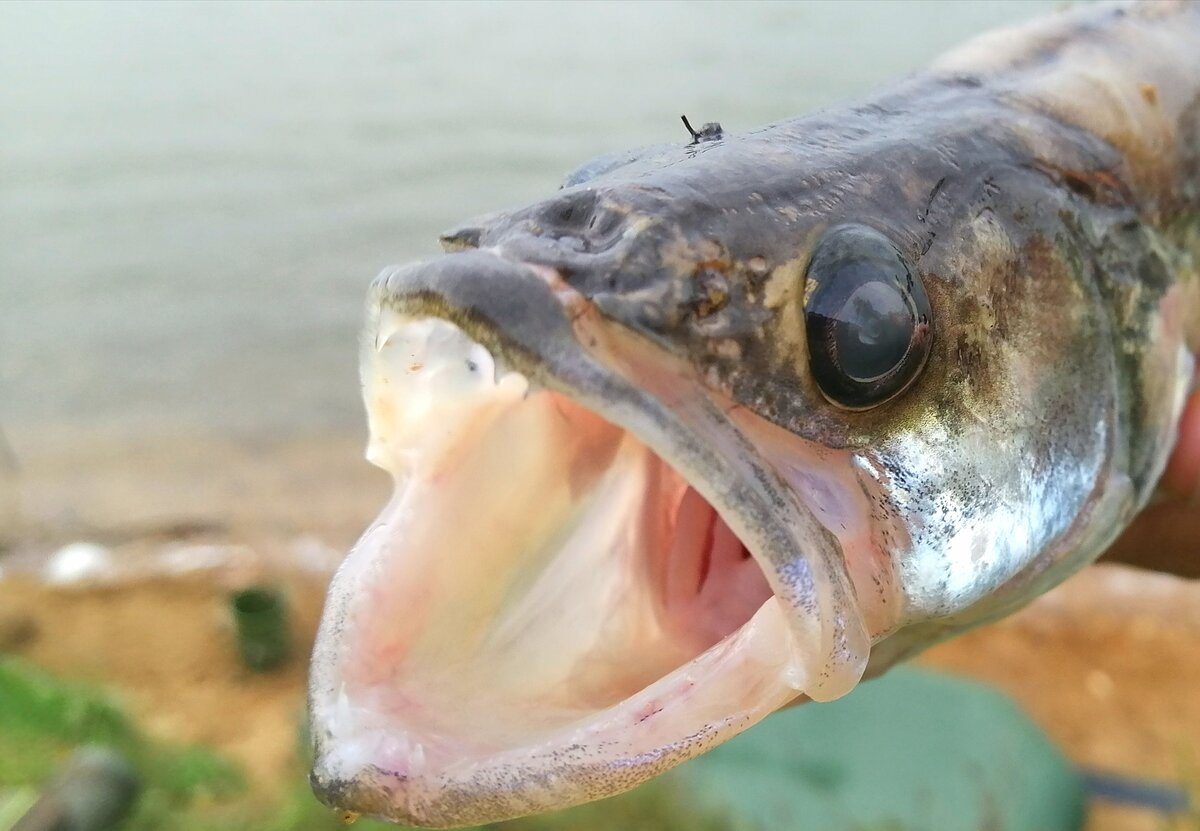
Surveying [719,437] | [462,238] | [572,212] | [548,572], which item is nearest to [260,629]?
[548,572]

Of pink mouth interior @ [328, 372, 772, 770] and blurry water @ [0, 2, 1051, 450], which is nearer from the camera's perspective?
pink mouth interior @ [328, 372, 772, 770]

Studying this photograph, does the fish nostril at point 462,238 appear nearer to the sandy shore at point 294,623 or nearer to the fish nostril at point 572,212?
the fish nostril at point 572,212

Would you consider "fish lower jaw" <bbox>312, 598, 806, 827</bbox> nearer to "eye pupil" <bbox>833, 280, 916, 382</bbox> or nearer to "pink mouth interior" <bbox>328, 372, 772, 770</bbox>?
"pink mouth interior" <bbox>328, 372, 772, 770</bbox>

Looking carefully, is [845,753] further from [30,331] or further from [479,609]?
[30,331]

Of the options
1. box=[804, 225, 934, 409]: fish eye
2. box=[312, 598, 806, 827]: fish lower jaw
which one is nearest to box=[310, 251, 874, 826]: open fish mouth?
box=[312, 598, 806, 827]: fish lower jaw

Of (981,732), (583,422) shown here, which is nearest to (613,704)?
(583,422)
